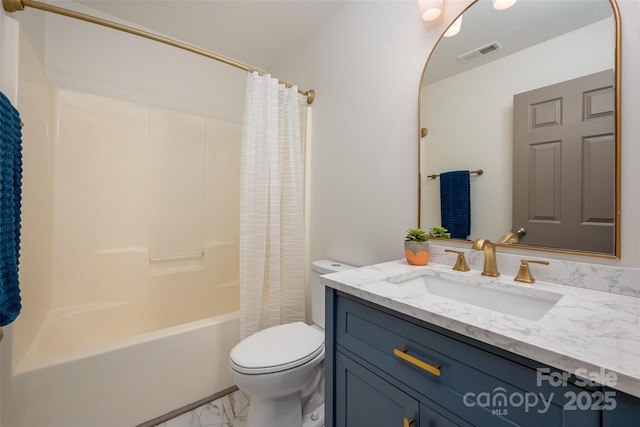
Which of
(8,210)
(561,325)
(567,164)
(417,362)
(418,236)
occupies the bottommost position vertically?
(417,362)

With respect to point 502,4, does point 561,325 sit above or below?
below

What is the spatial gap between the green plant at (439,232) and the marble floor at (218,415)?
1.39m

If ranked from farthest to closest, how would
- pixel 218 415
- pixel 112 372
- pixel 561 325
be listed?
pixel 218 415
pixel 112 372
pixel 561 325

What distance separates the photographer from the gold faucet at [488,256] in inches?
37.9

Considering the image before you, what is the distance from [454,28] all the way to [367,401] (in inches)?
59.3

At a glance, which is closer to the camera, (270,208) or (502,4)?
(502,4)

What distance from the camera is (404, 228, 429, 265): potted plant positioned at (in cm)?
113

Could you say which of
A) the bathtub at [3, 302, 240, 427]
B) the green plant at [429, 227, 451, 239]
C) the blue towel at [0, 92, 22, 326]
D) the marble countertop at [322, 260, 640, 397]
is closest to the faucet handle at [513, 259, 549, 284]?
the marble countertop at [322, 260, 640, 397]

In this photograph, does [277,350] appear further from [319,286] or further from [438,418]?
[438,418]

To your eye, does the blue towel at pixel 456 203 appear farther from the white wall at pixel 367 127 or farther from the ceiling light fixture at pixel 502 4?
the ceiling light fixture at pixel 502 4

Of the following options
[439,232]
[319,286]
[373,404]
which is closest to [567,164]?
[439,232]

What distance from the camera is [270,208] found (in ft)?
5.36

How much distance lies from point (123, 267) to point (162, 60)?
162 centimetres

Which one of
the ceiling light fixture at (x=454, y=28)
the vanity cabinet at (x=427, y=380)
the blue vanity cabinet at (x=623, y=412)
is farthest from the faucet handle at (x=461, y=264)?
the ceiling light fixture at (x=454, y=28)
